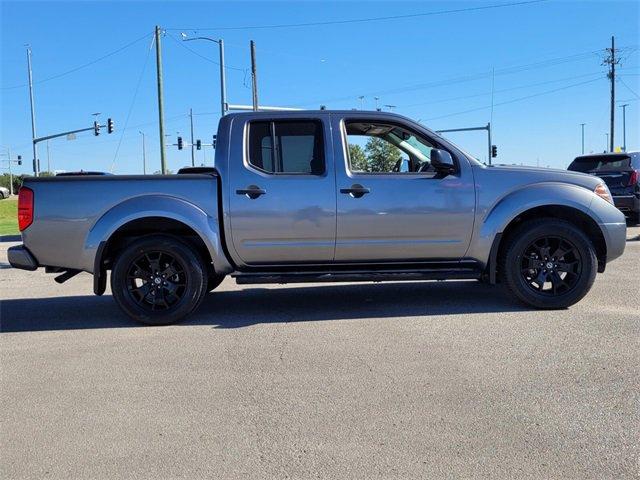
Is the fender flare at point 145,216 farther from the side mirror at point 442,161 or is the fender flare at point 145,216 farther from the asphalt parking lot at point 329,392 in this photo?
the side mirror at point 442,161

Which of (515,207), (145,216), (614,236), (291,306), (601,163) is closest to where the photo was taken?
(145,216)

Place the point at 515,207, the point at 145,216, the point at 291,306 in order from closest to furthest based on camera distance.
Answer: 1. the point at 145,216
2. the point at 515,207
3. the point at 291,306

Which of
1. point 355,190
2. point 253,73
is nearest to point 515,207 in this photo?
point 355,190

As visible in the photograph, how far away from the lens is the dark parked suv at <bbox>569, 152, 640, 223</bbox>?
45.6ft

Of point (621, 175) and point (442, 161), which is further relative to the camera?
point (621, 175)

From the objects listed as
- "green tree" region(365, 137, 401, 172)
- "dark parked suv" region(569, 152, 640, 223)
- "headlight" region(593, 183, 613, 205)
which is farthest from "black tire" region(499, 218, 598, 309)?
"dark parked suv" region(569, 152, 640, 223)

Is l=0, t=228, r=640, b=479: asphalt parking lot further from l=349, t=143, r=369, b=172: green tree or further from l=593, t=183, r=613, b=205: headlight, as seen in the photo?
l=349, t=143, r=369, b=172: green tree

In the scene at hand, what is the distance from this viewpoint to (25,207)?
562 cm

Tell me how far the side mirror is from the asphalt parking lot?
4.87ft

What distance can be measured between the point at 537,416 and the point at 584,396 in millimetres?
494

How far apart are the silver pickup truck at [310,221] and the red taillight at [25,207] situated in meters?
0.02

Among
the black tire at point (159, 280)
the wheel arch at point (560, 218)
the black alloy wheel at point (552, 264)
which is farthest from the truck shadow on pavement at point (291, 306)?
the wheel arch at point (560, 218)

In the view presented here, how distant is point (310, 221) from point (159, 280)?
162 centimetres

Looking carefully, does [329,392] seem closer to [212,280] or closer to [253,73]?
[212,280]
